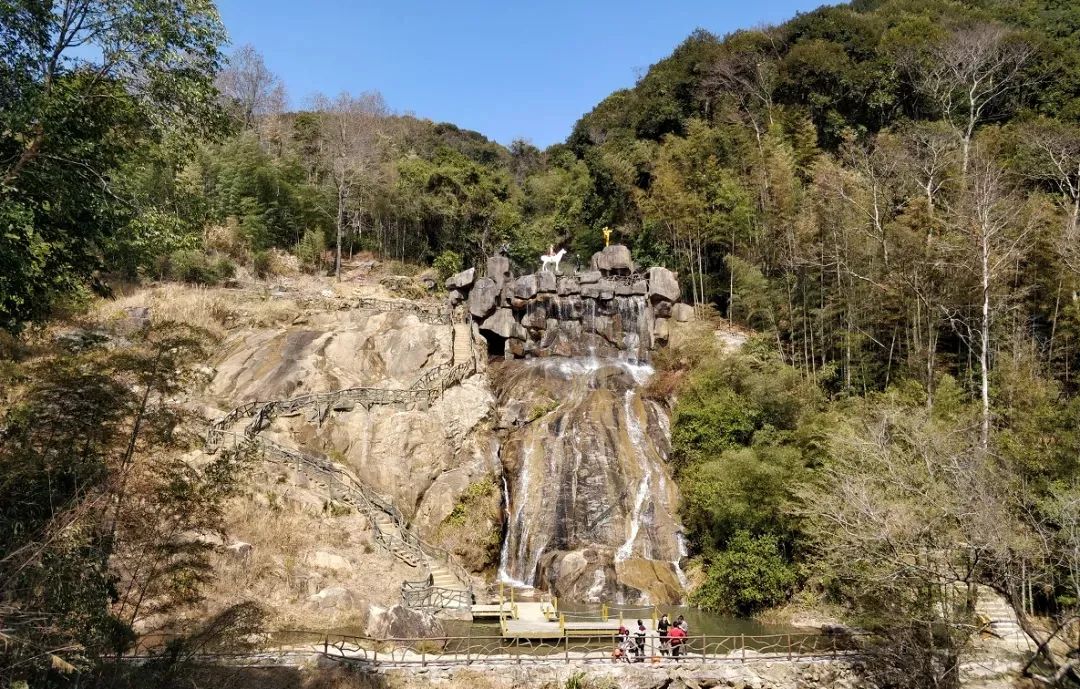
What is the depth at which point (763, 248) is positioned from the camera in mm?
33125

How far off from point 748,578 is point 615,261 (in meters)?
21.5

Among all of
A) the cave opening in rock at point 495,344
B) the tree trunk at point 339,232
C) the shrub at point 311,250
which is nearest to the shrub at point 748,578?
the cave opening in rock at point 495,344

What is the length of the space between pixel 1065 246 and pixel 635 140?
31.7 metres

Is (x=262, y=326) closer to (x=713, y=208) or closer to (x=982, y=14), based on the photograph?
(x=713, y=208)

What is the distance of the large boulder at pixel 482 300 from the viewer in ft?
107

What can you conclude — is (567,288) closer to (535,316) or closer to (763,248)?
(535,316)

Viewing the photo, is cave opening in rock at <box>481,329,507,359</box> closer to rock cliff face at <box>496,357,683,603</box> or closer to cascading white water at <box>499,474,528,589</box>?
rock cliff face at <box>496,357,683,603</box>

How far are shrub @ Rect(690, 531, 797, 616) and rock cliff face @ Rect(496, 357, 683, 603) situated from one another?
4.30 feet

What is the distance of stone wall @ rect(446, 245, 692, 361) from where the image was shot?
32.4m

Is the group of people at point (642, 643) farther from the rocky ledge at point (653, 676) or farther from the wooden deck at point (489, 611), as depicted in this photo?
the wooden deck at point (489, 611)

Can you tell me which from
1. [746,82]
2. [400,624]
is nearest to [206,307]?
[400,624]

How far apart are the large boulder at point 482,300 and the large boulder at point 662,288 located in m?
7.94

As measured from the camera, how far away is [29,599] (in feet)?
29.3

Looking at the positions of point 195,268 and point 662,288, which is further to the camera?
point 195,268
